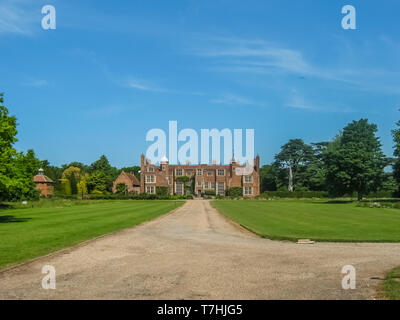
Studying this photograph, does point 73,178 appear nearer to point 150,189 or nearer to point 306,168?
point 150,189

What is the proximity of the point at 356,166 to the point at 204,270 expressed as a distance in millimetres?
56948

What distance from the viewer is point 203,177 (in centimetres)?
9319

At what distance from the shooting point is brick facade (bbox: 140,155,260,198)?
91.6 metres

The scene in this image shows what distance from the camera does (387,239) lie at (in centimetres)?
1700

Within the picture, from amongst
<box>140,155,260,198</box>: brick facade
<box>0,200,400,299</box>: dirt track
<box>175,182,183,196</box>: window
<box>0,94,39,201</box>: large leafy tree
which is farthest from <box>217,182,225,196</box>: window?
<box>0,200,400,299</box>: dirt track

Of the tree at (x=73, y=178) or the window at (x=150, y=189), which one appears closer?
the window at (x=150, y=189)

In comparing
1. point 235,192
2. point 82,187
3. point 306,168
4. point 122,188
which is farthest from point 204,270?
point 306,168

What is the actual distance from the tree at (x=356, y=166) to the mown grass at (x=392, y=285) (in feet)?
180

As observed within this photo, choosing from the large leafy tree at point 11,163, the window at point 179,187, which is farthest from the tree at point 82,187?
the large leafy tree at point 11,163

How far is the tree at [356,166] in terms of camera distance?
6184cm

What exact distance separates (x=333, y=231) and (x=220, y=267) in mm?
11344

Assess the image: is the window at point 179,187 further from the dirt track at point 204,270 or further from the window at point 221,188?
the dirt track at point 204,270
